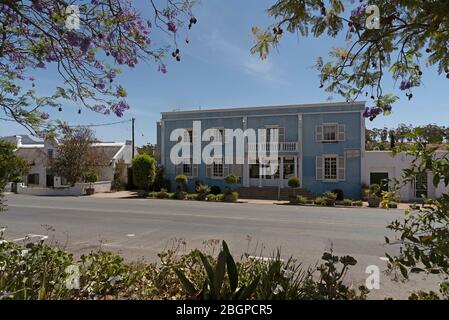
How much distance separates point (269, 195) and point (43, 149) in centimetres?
2658

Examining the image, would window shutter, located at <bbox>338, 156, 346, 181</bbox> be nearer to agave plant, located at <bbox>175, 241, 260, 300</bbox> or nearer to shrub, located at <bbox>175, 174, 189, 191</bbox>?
shrub, located at <bbox>175, 174, 189, 191</bbox>

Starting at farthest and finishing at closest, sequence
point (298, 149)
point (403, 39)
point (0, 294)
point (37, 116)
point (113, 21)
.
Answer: point (298, 149)
point (37, 116)
point (113, 21)
point (403, 39)
point (0, 294)

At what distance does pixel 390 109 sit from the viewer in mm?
3766

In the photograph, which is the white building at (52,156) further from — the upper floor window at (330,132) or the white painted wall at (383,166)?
the white painted wall at (383,166)

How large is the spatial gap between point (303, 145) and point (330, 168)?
2914 mm

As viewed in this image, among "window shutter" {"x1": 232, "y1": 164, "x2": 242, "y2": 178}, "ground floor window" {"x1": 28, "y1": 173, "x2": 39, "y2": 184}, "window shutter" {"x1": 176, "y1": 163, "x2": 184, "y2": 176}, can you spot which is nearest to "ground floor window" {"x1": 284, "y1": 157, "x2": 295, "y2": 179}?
"window shutter" {"x1": 232, "y1": 164, "x2": 242, "y2": 178}

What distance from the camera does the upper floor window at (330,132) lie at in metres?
26.3

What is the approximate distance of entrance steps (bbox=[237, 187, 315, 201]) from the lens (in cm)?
2607

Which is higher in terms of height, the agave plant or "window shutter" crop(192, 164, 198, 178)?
"window shutter" crop(192, 164, 198, 178)

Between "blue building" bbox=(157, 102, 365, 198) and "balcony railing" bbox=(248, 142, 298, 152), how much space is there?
0.27 ft

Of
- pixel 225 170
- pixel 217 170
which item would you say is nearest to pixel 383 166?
pixel 225 170

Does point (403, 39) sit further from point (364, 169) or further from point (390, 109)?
point (364, 169)

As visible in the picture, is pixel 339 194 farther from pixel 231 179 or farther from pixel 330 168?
pixel 231 179
